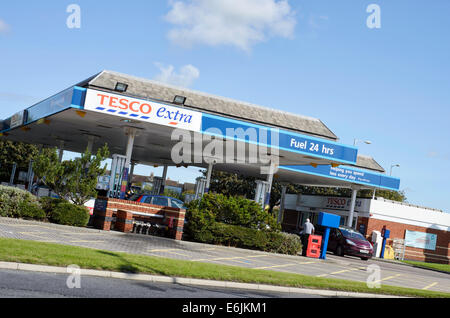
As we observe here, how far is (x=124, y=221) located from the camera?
1986 centimetres

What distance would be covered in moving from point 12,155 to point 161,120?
4859 cm

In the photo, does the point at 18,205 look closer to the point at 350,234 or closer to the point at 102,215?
the point at 102,215

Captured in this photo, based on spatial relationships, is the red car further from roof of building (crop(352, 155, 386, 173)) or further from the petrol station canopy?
roof of building (crop(352, 155, 386, 173))

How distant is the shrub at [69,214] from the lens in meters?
18.8

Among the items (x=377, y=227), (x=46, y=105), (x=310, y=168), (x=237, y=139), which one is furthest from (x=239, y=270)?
(x=377, y=227)

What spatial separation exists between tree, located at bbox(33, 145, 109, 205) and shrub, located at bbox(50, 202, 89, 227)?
69 cm

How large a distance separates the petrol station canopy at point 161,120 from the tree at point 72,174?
202cm

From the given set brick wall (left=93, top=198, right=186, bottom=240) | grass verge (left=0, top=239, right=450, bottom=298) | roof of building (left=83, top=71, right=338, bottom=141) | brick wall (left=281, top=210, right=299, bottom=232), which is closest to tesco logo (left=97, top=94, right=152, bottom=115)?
roof of building (left=83, top=71, right=338, bottom=141)

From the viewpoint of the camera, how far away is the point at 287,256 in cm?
2103

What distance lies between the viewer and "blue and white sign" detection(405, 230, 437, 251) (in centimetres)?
4256

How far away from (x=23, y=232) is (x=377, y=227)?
32567mm

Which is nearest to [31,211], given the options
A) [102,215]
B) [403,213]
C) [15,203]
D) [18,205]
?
[18,205]

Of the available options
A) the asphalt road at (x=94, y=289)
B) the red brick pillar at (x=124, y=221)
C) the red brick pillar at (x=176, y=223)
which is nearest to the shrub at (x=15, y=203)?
the red brick pillar at (x=124, y=221)
